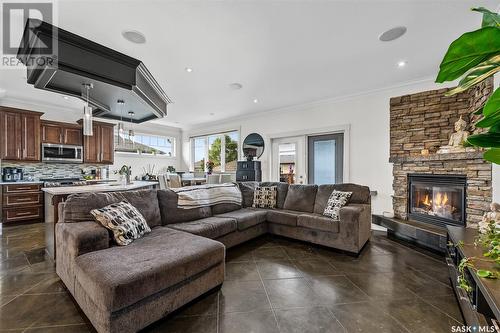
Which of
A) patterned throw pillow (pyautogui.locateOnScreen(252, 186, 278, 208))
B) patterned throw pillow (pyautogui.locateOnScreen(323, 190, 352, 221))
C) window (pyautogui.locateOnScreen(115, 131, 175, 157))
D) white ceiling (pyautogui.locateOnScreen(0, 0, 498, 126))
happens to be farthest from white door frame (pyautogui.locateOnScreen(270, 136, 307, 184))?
window (pyautogui.locateOnScreen(115, 131, 175, 157))

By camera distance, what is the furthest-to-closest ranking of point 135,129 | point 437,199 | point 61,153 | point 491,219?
1. point 135,129
2. point 61,153
3. point 437,199
4. point 491,219

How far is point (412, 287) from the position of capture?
2.03 m

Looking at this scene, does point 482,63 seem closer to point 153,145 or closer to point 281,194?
point 281,194

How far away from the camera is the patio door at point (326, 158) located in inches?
173

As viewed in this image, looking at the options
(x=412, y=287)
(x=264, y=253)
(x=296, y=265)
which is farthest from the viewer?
(x=264, y=253)

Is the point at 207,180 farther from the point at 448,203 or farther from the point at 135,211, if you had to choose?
the point at 448,203

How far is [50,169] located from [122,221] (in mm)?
4534

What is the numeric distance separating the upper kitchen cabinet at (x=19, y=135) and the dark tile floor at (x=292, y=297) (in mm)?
2526

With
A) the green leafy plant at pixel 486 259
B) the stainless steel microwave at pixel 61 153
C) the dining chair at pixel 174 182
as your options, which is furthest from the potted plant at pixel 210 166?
the green leafy plant at pixel 486 259

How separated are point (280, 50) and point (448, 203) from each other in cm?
324

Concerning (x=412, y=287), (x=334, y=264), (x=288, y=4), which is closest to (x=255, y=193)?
(x=334, y=264)

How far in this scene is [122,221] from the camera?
199 cm

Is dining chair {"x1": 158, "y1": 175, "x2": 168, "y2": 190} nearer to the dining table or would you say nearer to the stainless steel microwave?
the dining table

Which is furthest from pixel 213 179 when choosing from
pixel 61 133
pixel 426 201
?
pixel 426 201
